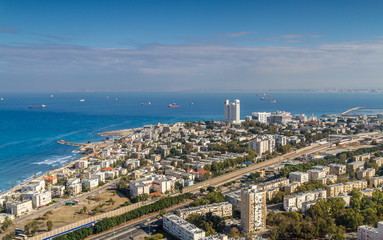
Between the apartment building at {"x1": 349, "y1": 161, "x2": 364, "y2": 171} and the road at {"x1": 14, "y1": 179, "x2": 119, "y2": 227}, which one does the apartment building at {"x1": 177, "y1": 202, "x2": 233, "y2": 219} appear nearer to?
the road at {"x1": 14, "y1": 179, "x2": 119, "y2": 227}

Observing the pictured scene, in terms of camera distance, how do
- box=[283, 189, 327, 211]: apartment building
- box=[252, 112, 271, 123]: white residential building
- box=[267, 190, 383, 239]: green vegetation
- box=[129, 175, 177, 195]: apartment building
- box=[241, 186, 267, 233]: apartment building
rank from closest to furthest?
box=[267, 190, 383, 239]: green vegetation
box=[241, 186, 267, 233]: apartment building
box=[283, 189, 327, 211]: apartment building
box=[129, 175, 177, 195]: apartment building
box=[252, 112, 271, 123]: white residential building

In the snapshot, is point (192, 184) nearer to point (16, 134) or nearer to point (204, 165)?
point (204, 165)

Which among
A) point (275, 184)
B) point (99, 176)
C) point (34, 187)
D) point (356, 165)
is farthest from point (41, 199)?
point (356, 165)

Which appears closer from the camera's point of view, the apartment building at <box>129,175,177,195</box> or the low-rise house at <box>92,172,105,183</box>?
the apartment building at <box>129,175,177,195</box>

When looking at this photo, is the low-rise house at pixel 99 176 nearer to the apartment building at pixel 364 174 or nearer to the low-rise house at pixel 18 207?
the low-rise house at pixel 18 207

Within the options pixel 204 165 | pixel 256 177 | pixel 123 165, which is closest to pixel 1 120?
pixel 123 165

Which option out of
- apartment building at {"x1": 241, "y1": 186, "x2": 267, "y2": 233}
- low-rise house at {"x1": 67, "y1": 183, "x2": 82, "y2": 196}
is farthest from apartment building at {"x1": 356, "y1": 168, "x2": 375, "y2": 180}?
low-rise house at {"x1": 67, "y1": 183, "x2": 82, "y2": 196}

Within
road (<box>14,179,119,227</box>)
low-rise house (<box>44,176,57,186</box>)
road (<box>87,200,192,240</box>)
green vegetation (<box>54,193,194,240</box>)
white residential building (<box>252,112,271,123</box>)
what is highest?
white residential building (<box>252,112,271,123</box>)

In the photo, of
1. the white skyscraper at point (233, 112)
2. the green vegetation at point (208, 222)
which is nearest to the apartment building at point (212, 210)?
the green vegetation at point (208, 222)
